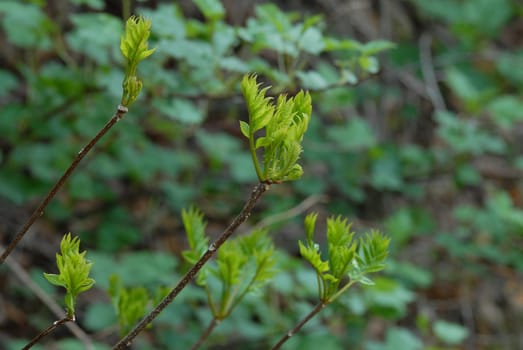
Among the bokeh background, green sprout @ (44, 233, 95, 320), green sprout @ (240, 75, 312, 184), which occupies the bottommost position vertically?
the bokeh background

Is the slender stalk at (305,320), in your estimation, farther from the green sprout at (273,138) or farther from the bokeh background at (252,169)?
the bokeh background at (252,169)

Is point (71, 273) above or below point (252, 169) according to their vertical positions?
above

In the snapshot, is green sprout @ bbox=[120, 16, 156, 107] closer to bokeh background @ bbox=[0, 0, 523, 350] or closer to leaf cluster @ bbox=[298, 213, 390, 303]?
leaf cluster @ bbox=[298, 213, 390, 303]

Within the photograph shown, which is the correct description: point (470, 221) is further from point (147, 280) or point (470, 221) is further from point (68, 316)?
point (68, 316)

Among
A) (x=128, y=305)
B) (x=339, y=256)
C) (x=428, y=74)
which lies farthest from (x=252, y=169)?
(x=339, y=256)

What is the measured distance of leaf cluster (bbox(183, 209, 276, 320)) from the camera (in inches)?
30.2

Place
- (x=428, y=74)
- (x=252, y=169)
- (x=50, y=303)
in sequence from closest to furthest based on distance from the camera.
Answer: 1. (x=50, y=303)
2. (x=252, y=169)
3. (x=428, y=74)

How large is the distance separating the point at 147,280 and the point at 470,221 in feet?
4.58

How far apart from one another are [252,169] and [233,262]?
152 centimetres

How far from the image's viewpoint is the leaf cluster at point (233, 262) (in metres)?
0.77

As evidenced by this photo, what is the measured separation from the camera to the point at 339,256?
68cm

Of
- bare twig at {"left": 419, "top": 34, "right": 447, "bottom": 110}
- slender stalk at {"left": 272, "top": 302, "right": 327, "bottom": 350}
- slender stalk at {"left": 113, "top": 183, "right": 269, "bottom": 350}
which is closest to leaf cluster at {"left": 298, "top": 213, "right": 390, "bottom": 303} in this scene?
slender stalk at {"left": 272, "top": 302, "right": 327, "bottom": 350}

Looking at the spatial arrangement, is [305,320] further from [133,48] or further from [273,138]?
[133,48]

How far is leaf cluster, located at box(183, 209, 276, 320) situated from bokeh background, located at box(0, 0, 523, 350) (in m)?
0.44
